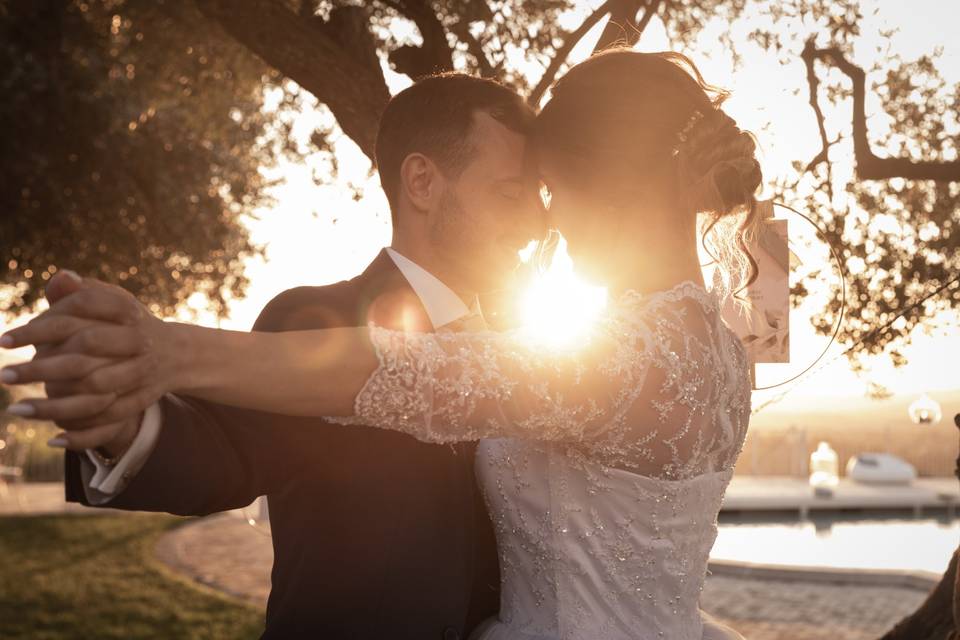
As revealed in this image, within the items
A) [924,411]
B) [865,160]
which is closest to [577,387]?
[865,160]

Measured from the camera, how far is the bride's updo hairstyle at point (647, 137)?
2.41m

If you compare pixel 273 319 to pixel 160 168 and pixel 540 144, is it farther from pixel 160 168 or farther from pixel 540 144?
pixel 160 168

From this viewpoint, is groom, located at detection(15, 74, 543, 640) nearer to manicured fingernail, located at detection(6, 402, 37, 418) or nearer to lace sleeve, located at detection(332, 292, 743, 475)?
manicured fingernail, located at detection(6, 402, 37, 418)

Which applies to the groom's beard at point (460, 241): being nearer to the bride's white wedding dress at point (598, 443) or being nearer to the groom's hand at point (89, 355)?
the bride's white wedding dress at point (598, 443)

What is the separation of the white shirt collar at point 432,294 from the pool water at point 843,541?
13979 mm

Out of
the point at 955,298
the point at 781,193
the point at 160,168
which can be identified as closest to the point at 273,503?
the point at 781,193

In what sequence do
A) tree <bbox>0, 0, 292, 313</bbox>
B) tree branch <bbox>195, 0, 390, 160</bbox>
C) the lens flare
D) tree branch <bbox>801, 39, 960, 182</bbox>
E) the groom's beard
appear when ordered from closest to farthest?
the lens flare → the groom's beard → tree branch <bbox>195, 0, 390, 160</bbox> → tree branch <bbox>801, 39, 960, 182</bbox> → tree <bbox>0, 0, 292, 313</bbox>

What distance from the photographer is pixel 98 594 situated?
1128cm

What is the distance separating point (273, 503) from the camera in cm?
271

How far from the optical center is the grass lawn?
984 cm

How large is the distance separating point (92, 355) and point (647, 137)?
4.89 feet

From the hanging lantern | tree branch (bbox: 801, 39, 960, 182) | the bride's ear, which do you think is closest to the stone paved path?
the hanging lantern

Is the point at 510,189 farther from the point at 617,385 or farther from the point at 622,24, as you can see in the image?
the point at 622,24

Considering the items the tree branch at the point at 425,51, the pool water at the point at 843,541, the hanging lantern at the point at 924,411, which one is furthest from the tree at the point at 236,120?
the pool water at the point at 843,541
